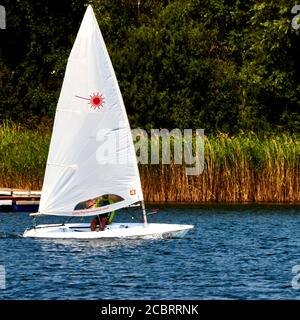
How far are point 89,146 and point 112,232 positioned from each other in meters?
2.40

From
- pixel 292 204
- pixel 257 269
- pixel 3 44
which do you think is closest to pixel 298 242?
pixel 257 269

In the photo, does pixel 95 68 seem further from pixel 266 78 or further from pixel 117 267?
pixel 266 78

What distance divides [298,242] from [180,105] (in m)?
21.9

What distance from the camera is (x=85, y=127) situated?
121ft

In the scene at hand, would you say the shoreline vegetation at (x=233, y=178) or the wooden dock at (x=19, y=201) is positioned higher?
the shoreline vegetation at (x=233, y=178)

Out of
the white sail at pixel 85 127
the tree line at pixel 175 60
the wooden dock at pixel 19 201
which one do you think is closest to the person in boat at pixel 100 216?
the white sail at pixel 85 127

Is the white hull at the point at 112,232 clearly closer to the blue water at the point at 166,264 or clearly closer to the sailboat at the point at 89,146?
the sailboat at the point at 89,146

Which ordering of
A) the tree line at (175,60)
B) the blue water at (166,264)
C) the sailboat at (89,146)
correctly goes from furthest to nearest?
1. the tree line at (175,60)
2. the sailboat at (89,146)
3. the blue water at (166,264)

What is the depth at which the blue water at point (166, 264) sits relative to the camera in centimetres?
2843

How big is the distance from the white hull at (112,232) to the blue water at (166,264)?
216mm

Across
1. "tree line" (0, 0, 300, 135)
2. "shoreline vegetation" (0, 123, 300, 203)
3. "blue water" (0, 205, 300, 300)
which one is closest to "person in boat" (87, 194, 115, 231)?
"blue water" (0, 205, 300, 300)

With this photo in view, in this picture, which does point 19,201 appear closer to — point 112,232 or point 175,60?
point 112,232

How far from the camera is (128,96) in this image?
5753 centimetres
